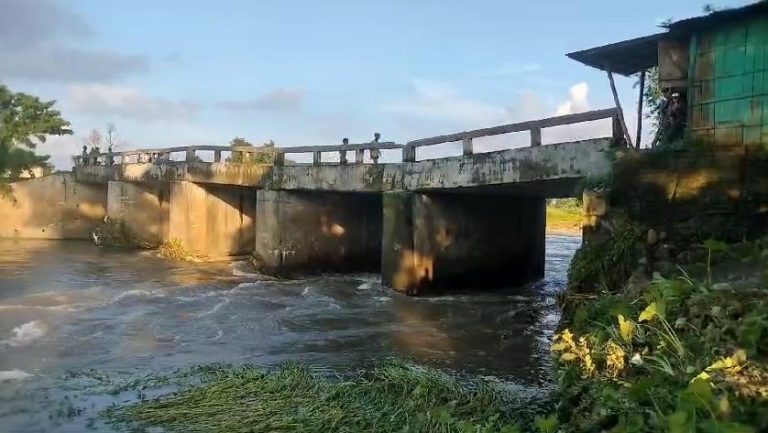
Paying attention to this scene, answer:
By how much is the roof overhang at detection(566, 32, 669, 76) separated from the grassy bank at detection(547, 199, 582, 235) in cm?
3137

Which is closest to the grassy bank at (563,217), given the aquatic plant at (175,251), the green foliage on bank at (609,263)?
the aquatic plant at (175,251)

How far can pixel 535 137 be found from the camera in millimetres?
13000

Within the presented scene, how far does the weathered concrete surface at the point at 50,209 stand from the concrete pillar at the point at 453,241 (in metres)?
19.3

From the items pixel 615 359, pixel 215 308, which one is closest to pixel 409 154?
pixel 215 308

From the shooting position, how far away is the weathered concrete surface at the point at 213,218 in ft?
Result: 75.9

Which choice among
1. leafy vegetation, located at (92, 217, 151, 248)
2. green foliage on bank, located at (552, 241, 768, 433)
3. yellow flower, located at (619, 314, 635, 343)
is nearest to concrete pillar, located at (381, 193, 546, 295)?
green foliage on bank, located at (552, 241, 768, 433)

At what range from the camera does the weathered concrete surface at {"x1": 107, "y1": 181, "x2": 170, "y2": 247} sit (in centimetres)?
2742

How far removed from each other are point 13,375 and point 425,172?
9.71m

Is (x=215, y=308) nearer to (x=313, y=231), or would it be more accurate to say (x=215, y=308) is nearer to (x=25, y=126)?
(x=313, y=231)

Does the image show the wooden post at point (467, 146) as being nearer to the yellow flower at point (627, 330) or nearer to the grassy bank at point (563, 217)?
the yellow flower at point (627, 330)

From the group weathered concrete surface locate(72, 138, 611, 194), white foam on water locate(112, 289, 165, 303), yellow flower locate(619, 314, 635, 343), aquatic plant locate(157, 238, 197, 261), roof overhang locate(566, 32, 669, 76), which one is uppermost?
roof overhang locate(566, 32, 669, 76)

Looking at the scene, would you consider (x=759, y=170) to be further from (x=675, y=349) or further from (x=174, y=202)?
(x=174, y=202)

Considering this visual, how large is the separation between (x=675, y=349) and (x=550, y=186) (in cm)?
879

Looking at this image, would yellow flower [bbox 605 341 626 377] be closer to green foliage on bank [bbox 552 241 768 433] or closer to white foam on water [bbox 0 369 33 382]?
green foliage on bank [bbox 552 241 768 433]
